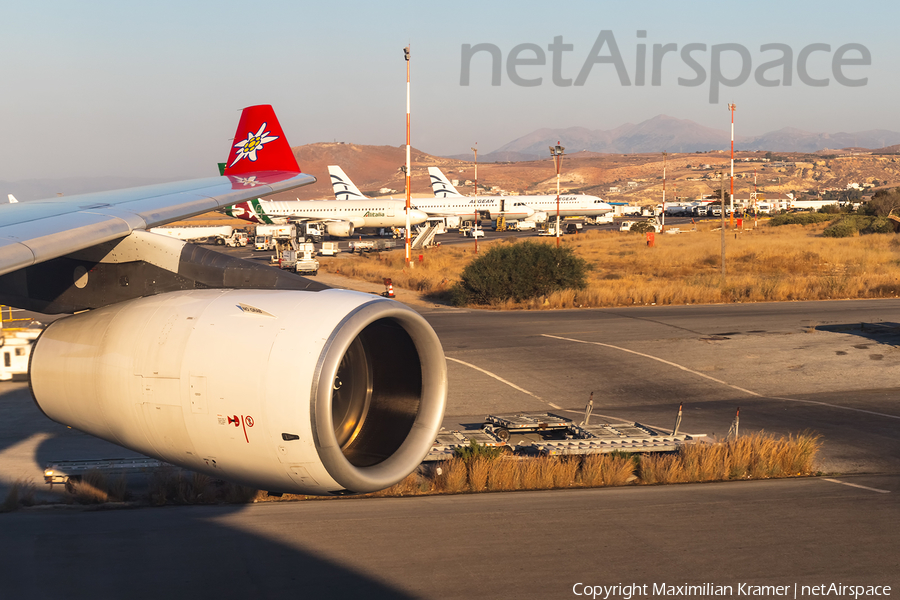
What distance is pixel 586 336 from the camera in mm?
27219

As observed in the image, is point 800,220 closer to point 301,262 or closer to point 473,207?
point 473,207

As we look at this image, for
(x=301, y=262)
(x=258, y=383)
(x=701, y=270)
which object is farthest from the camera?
(x=301, y=262)

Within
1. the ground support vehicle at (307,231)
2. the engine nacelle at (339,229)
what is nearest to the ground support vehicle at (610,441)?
the engine nacelle at (339,229)

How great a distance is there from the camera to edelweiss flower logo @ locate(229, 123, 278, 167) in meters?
11.3

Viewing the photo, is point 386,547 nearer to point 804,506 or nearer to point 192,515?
point 192,515

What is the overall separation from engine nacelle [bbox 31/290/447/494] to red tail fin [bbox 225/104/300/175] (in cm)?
510

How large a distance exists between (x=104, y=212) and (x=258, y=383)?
92.5 inches

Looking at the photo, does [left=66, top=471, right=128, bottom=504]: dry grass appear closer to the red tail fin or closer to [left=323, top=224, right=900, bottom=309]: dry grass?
the red tail fin

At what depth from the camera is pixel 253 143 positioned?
11344mm

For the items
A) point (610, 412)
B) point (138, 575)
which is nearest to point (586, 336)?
point (610, 412)

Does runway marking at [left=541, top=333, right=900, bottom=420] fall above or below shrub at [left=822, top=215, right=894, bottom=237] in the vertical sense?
below

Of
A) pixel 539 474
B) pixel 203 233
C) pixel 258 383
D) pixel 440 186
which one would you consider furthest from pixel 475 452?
pixel 440 186

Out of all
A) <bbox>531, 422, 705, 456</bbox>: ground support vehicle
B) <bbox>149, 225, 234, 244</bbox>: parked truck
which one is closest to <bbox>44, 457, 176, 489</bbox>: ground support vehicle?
<bbox>531, 422, 705, 456</bbox>: ground support vehicle

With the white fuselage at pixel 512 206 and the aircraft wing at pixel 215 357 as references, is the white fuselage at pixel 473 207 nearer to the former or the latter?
the white fuselage at pixel 512 206
